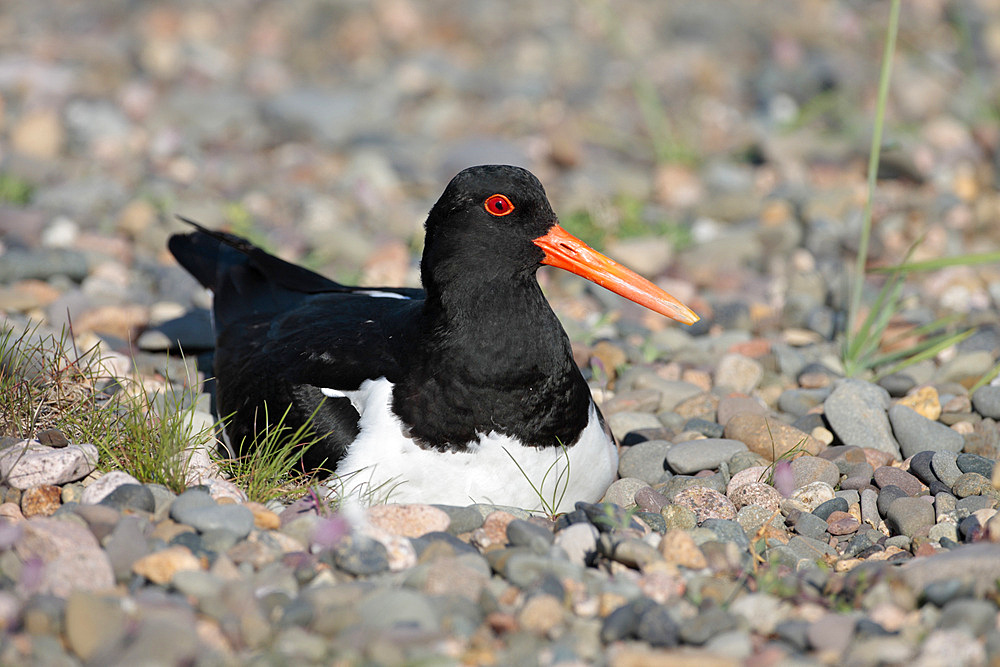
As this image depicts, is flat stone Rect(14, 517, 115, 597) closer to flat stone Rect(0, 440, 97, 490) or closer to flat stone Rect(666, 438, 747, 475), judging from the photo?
flat stone Rect(0, 440, 97, 490)

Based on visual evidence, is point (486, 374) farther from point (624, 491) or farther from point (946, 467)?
point (946, 467)

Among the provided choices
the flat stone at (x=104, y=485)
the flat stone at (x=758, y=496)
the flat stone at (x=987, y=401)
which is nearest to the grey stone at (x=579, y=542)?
the flat stone at (x=758, y=496)

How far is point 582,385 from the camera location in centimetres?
458

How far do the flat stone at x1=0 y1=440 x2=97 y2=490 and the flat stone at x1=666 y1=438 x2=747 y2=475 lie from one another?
259 centimetres

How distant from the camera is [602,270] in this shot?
4512 mm

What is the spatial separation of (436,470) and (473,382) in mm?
391

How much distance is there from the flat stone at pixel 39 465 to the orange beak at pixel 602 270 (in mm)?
2081

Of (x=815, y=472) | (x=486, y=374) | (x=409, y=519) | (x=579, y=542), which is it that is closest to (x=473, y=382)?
(x=486, y=374)

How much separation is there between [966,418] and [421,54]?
884 cm

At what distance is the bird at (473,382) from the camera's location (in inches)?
170

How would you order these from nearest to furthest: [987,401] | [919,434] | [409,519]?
[409,519] < [919,434] < [987,401]

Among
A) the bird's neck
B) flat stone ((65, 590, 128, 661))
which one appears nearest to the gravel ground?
flat stone ((65, 590, 128, 661))

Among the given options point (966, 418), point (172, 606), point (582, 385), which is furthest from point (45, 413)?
point (966, 418)

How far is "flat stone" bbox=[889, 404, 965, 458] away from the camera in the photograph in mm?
4965
